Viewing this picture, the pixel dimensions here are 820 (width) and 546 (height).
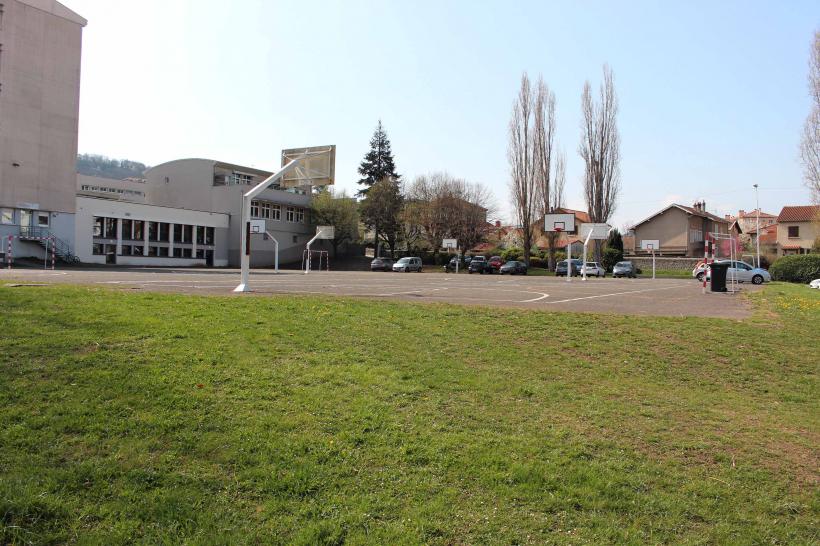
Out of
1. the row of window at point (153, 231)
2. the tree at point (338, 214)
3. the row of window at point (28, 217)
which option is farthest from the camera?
the tree at point (338, 214)

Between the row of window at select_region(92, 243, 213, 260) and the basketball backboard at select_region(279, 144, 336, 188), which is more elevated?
the basketball backboard at select_region(279, 144, 336, 188)

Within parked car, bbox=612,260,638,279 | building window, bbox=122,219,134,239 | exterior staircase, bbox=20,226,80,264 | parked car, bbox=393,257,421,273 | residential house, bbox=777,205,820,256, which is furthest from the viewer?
residential house, bbox=777,205,820,256

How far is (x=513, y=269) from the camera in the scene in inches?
2169

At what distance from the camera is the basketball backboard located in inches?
832

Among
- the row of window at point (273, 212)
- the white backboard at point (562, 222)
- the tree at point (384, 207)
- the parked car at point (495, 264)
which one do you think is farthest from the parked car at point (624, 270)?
the row of window at point (273, 212)

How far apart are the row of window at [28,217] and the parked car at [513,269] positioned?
40982 mm

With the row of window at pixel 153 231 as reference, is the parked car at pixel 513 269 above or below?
below

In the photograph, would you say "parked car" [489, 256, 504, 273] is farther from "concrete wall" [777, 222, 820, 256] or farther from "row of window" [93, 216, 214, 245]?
"concrete wall" [777, 222, 820, 256]

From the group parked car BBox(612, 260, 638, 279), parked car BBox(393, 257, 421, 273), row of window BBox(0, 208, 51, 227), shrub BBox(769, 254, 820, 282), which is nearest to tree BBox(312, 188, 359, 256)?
parked car BBox(393, 257, 421, 273)

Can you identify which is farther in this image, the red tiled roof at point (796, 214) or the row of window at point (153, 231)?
the red tiled roof at point (796, 214)

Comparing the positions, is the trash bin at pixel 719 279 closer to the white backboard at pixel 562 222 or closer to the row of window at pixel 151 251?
the white backboard at pixel 562 222

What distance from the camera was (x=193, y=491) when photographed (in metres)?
4.32

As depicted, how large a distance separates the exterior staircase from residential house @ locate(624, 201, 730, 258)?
204 ft

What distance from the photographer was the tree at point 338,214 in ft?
241
